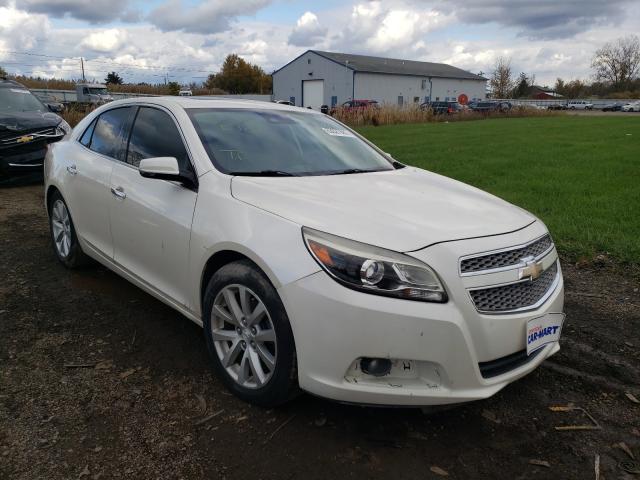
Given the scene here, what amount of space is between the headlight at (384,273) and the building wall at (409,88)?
51.7 meters

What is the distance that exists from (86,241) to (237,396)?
2290 millimetres

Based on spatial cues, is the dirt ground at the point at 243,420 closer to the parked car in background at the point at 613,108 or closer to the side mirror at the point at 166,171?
the side mirror at the point at 166,171

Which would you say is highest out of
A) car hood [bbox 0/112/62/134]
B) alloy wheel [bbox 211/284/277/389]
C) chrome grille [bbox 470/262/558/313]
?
car hood [bbox 0/112/62/134]

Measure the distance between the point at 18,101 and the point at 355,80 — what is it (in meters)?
50.2

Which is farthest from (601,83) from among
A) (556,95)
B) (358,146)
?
(358,146)

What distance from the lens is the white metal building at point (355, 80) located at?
5850 cm

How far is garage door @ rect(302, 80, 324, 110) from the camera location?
2403 inches

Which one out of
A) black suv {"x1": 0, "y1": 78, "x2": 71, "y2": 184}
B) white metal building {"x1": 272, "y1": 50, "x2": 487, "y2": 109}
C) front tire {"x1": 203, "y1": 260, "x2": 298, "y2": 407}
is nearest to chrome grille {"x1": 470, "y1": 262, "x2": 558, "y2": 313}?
front tire {"x1": 203, "y1": 260, "x2": 298, "y2": 407}

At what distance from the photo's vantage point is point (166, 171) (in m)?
3.14

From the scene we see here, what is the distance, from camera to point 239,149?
343 centimetres

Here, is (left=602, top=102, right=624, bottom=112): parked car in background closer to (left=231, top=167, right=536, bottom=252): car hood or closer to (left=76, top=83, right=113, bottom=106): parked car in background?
(left=76, top=83, right=113, bottom=106): parked car in background

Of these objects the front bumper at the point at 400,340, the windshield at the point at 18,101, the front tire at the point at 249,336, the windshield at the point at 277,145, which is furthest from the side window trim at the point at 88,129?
the windshield at the point at 18,101

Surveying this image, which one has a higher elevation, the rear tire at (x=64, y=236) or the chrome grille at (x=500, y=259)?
the chrome grille at (x=500, y=259)

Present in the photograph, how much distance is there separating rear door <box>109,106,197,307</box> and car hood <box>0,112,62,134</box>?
6.66 m
